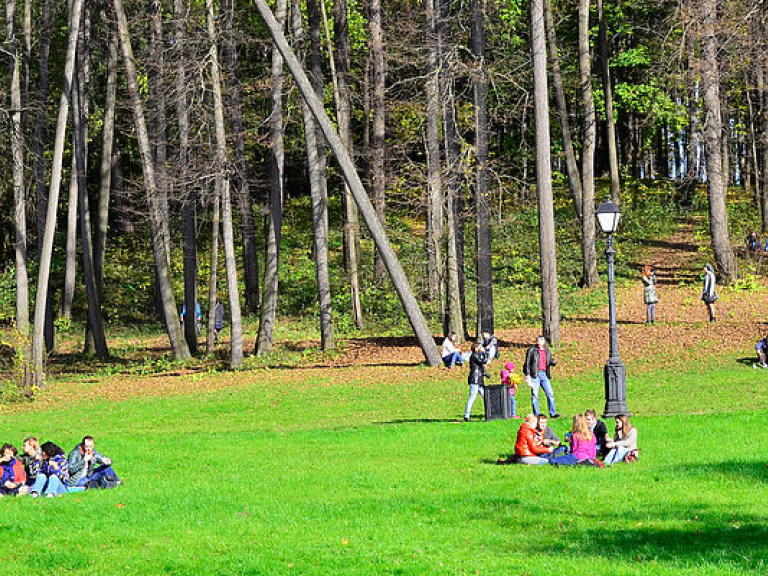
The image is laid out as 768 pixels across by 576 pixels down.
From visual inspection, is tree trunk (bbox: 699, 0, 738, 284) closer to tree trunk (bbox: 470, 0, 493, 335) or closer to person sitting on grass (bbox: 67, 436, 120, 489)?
tree trunk (bbox: 470, 0, 493, 335)

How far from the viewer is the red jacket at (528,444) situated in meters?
16.3

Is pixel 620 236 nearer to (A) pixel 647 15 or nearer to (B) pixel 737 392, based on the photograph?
(A) pixel 647 15

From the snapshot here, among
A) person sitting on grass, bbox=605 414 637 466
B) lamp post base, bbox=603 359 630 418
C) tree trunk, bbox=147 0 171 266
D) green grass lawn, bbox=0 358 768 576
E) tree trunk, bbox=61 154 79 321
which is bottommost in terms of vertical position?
green grass lawn, bbox=0 358 768 576

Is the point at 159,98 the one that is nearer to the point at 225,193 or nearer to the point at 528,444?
the point at 225,193

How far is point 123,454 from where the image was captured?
19.4 metres

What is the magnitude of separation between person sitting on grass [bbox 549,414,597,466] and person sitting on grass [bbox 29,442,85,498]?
24.1ft

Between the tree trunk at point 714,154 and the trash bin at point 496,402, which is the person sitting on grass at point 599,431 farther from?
the tree trunk at point 714,154

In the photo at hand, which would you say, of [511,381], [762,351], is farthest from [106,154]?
[762,351]

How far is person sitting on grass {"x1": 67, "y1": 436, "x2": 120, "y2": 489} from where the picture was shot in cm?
1627

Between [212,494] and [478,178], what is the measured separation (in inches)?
663

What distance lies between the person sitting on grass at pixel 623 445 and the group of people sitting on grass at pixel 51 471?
24.3ft

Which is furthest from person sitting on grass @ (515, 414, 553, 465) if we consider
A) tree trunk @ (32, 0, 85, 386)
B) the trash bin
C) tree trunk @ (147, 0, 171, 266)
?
tree trunk @ (147, 0, 171, 266)

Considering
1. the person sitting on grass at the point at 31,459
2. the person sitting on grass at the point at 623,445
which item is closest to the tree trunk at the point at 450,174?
the person sitting on grass at the point at 623,445

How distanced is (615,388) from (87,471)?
926 cm
